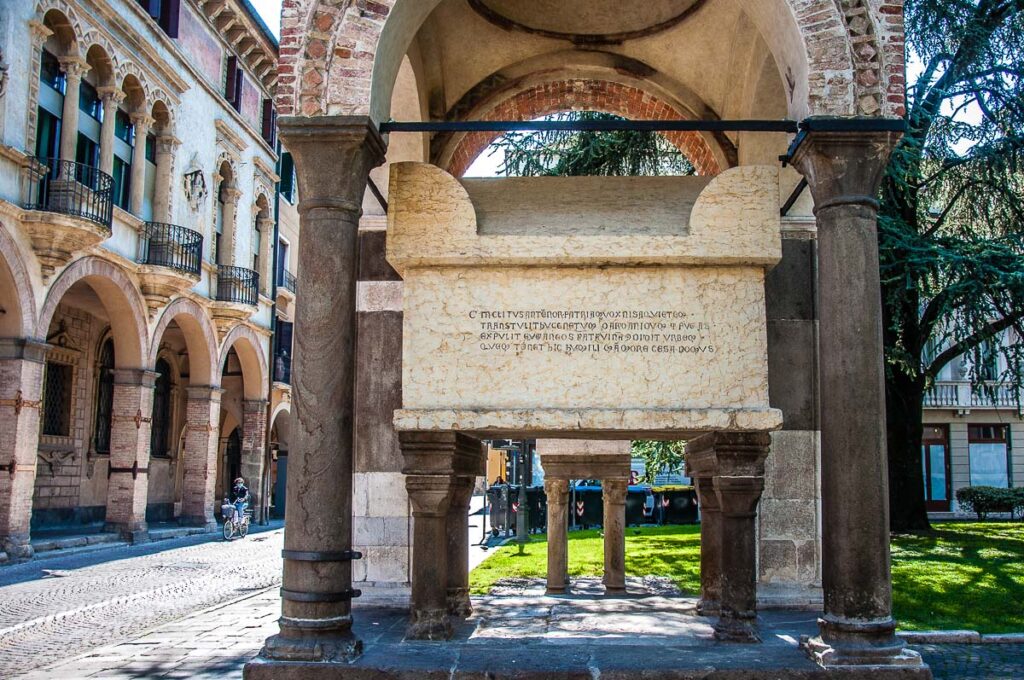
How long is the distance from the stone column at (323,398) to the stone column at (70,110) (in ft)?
44.0

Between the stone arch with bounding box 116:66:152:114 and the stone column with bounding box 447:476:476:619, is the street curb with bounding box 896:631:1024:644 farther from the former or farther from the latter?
the stone arch with bounding box 116:66:152:114

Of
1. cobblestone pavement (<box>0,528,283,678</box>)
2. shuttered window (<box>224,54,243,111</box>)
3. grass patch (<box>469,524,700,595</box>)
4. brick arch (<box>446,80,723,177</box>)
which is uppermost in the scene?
shuttered window (<box>224,54,243,111</box>)

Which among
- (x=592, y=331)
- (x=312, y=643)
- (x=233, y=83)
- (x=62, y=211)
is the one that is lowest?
(x=312, y=643)

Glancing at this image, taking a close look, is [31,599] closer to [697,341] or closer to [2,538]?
[2,538]

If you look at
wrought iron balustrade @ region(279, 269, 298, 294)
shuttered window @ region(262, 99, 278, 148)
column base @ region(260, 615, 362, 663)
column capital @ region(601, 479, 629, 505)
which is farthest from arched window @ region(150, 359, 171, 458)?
column base @ region(260, 615, 362, 663)

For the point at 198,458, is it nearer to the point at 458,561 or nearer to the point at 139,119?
the point at 139,119

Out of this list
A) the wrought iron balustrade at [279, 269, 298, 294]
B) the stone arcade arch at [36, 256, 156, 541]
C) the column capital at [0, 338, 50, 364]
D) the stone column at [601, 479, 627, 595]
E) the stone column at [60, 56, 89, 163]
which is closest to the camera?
the stone column at [601, 479, 627, 595]

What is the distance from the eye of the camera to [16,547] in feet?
52.8

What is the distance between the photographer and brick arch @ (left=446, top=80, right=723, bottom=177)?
386 inches

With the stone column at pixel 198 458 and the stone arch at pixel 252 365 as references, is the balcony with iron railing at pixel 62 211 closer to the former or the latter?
the stone column at pixel 198 458

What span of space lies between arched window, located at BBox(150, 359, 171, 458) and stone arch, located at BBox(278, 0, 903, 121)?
20.7 metres

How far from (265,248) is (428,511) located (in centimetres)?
2387

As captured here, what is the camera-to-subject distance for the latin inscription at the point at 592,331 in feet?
20.5

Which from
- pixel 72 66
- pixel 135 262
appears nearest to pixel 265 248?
pixel 135 262
